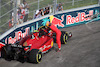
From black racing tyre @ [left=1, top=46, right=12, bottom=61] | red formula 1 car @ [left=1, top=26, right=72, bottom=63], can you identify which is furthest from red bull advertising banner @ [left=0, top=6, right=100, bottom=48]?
black racing tyre @ [left=1, top=46, right=12, bottom=61]

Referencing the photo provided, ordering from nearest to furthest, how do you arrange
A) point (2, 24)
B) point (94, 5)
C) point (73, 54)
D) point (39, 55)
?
point (39, 55)
point (73, 54)
point (2, 24)
point (94, 5)

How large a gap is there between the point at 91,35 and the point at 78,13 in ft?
13.1

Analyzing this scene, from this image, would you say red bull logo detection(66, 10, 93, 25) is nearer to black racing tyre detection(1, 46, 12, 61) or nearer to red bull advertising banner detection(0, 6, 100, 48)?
red bull advertising banner detection(0, 6, 100, 48)

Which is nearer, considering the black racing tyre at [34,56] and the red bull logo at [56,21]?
the black racing tyre at [34,56]

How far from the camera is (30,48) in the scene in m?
9.17

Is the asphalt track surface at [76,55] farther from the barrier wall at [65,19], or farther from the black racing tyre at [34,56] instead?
the barrier wall at [65,19]

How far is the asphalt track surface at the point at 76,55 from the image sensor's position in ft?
27.3

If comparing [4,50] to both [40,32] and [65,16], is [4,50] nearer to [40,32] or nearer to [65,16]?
[40,32]

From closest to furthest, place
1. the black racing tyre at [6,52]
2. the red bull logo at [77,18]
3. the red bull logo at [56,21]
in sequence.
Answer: the black racing tyre at [6,52] → the red bull logo at [56,21] → the red bull logo at [77,18]

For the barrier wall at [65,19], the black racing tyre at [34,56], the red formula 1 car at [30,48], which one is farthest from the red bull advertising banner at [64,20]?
the black racing tyre at [34,56]

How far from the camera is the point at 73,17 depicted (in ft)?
50.8

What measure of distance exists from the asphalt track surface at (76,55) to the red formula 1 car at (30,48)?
0.35 meters

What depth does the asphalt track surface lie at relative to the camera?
8312 millimetres

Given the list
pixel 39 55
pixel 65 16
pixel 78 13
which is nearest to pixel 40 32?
pixel 39 55
